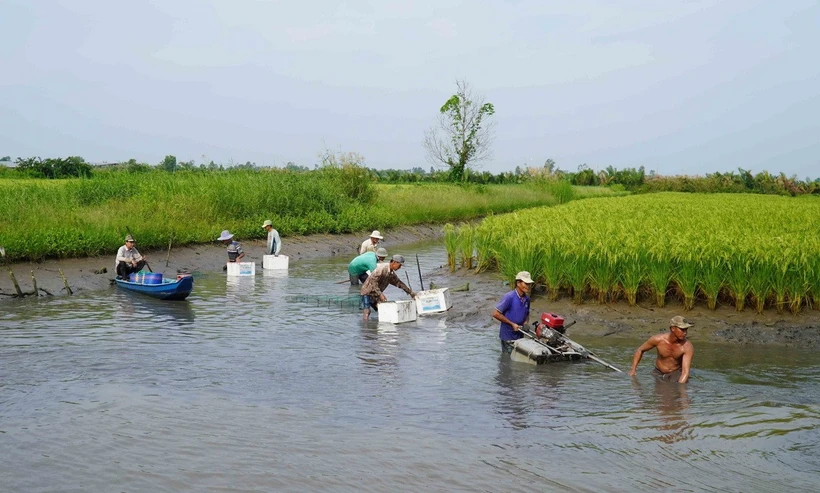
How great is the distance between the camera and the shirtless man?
10000mm

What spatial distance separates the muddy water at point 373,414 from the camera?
23.6 ft

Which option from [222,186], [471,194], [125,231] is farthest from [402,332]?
[471,194]

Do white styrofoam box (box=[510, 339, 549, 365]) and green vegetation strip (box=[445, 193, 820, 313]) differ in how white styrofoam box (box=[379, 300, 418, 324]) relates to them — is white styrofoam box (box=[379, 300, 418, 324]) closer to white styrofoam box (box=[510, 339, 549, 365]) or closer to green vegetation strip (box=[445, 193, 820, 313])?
green vegetation strip (box=[445, 193, 820, 313])

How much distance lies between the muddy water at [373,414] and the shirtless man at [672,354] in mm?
222

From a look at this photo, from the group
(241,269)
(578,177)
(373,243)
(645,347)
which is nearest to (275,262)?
(241,269)

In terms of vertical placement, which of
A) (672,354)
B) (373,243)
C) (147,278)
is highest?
(373,243)

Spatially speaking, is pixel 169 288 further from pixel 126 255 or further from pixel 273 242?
pixel 273 242

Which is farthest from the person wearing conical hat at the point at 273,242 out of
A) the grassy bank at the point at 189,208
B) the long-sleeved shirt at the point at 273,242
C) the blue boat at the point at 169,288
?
the blue boat at the point at 169,288

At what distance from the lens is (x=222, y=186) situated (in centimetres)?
2895

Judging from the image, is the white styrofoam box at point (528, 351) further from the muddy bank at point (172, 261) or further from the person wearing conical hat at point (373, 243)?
the muddy bank at point (172, 261)

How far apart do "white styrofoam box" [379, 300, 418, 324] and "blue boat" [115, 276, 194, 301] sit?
4.40 metres

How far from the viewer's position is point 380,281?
14414mm

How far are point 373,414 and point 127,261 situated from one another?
1072 centimetres

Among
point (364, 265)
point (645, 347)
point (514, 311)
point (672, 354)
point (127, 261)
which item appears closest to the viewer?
point (645, 347)
